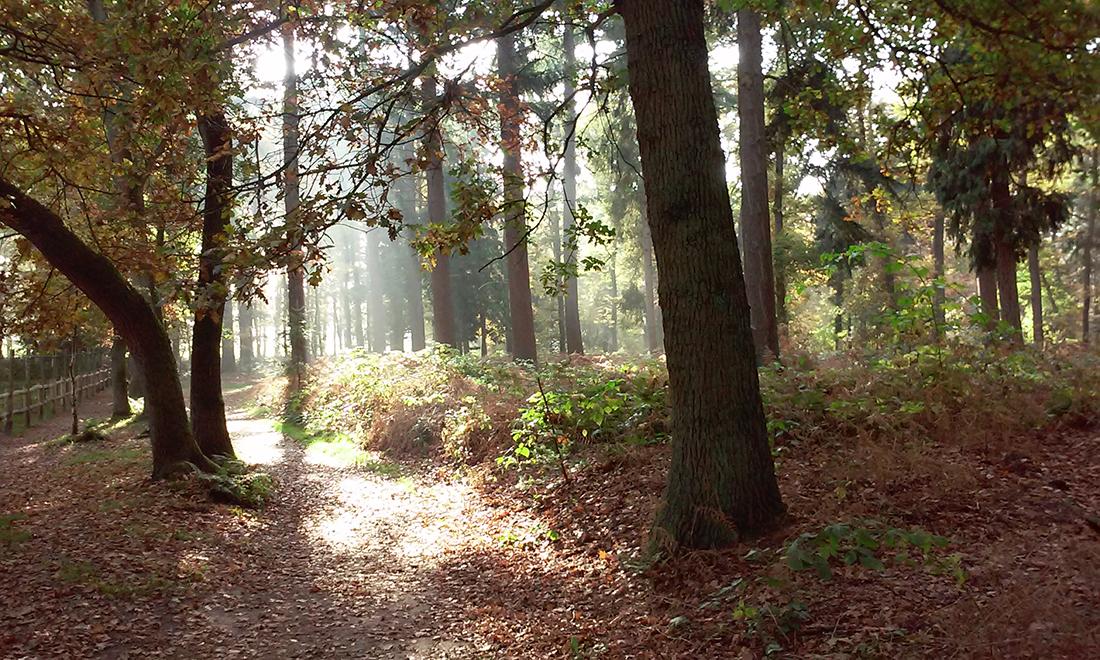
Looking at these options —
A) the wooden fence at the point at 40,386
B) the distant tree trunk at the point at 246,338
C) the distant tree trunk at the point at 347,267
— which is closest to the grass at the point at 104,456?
the wooden fence at the point at 40,386

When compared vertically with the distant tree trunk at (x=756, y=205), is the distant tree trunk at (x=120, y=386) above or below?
below

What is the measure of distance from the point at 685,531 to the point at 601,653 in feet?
4.22

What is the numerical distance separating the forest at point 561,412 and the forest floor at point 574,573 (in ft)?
0.11

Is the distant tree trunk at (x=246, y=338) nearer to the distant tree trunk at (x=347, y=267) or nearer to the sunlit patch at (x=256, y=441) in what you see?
the distant tree trunk at (x=347, y=267)

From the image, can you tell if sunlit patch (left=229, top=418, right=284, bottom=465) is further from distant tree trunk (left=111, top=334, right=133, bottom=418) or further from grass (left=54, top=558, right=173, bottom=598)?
grass (left=54, top=558, right=173, bottom=598)

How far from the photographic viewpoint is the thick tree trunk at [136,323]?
8516 mm

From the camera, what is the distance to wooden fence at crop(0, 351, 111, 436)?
18786 millimetres

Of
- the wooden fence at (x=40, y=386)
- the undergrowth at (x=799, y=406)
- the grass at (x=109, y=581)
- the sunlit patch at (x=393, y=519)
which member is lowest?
the sunlit patch at (x=393, y=519)

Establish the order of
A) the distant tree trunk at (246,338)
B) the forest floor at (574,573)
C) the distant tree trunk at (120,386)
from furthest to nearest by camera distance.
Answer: the distant tree trunk at (246,338) → the distant tree trunk at (120,386) → the forest floor at (574,573)

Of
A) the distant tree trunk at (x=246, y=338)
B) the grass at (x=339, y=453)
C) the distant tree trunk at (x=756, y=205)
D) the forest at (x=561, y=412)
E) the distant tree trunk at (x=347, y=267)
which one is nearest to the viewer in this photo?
the forest at (x=561, y=412)

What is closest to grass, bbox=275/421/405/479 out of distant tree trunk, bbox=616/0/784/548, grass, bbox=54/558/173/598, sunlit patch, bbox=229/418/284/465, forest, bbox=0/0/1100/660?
forest, bbox=0/0/1100/660

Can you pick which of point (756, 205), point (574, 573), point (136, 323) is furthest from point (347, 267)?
point (574, 573)

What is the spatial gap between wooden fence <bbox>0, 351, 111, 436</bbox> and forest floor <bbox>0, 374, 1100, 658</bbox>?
36.6 ft

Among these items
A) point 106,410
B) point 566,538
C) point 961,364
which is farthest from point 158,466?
point 106,410
